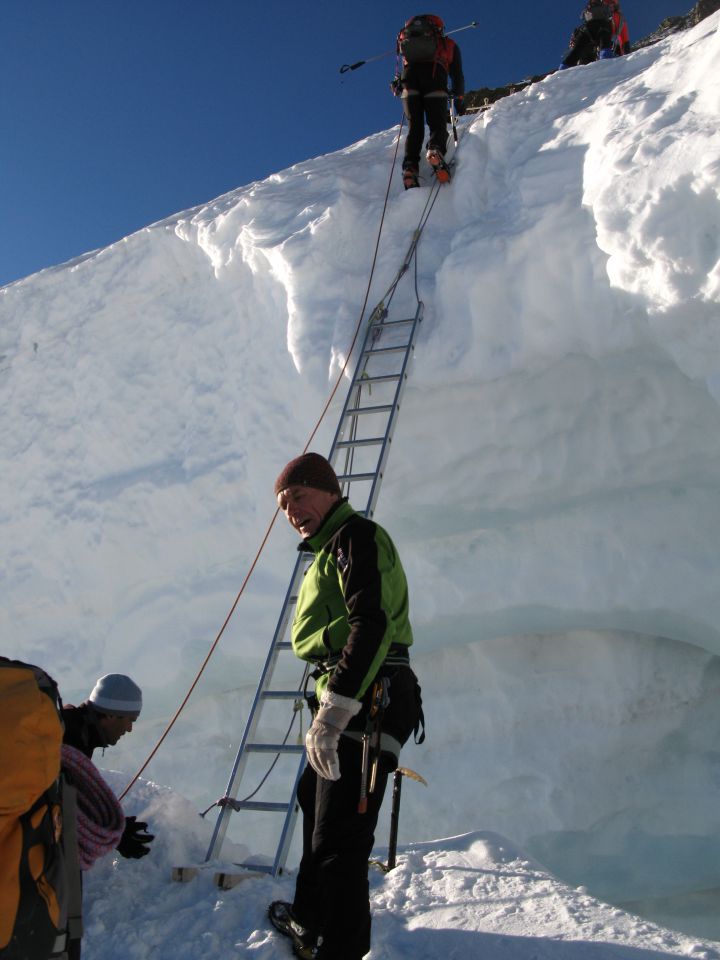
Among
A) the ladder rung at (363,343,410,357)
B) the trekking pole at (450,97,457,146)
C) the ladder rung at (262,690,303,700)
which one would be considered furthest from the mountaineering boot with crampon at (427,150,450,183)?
the ladder rung at (262,690,303,700)

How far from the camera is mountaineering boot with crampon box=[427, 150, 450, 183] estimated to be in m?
5.31

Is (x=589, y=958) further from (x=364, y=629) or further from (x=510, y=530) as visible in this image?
(x=510, y=530)

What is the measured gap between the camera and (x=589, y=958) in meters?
1.95

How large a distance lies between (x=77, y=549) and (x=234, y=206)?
2788 millimetres

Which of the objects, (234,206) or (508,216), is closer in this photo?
(508,216)

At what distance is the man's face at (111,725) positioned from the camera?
2.54 meters

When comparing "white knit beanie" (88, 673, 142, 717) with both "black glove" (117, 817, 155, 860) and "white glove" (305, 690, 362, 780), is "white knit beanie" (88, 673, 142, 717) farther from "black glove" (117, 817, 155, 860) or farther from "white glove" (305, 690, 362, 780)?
"white glove" (305, 690, 362, 780)

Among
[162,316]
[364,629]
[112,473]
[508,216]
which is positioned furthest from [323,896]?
[162,316]

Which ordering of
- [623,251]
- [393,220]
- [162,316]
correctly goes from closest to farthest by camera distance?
1. [623,251]
2. [393,220]
3. [162,316]

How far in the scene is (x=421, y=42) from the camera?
585 cm

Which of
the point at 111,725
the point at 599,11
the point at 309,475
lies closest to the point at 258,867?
the point at 111,725

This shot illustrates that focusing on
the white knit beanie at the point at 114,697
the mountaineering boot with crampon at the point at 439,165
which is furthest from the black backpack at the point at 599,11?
the white knit beanie at the point at 114,697

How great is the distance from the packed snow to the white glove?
1346 mm

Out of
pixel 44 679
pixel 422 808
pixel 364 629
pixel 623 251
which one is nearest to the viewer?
pixel 44 679
